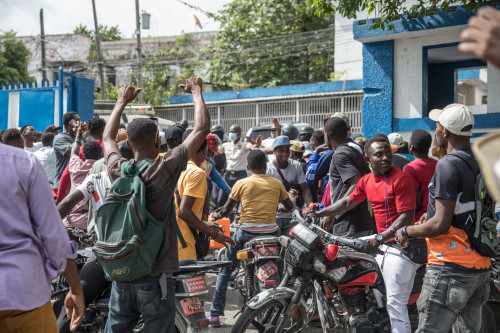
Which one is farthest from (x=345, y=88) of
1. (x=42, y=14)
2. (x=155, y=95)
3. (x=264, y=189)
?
(x=42, y=14)

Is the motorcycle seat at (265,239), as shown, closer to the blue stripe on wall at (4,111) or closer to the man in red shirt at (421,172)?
the man in red shirt at (421,172)

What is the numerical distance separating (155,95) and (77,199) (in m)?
24.3

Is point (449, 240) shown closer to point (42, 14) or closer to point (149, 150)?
point (149, 150)

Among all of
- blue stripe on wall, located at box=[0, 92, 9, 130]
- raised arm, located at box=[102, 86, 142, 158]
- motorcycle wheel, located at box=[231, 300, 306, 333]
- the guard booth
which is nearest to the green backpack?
raised arm, located at box=[102, 86, 142, 158]

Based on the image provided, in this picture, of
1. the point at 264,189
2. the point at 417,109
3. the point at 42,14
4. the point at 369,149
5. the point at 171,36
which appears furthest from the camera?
the point at 171,36

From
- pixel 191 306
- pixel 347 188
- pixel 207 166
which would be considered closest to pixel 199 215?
pixel 191 306

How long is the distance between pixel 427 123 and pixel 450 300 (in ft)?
18.1

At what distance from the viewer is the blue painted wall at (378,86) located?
9.11 m

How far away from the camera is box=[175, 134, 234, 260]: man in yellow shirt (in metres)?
4.39

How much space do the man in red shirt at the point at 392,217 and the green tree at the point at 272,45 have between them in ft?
74.0

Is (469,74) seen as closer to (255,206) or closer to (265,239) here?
(255,206)

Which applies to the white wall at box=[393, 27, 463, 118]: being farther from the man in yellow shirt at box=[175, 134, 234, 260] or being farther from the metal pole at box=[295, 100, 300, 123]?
the metal pole at box=[295, 100, 300, 123]

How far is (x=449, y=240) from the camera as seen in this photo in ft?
12.2

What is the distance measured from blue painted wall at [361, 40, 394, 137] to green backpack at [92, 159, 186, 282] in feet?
21.4
